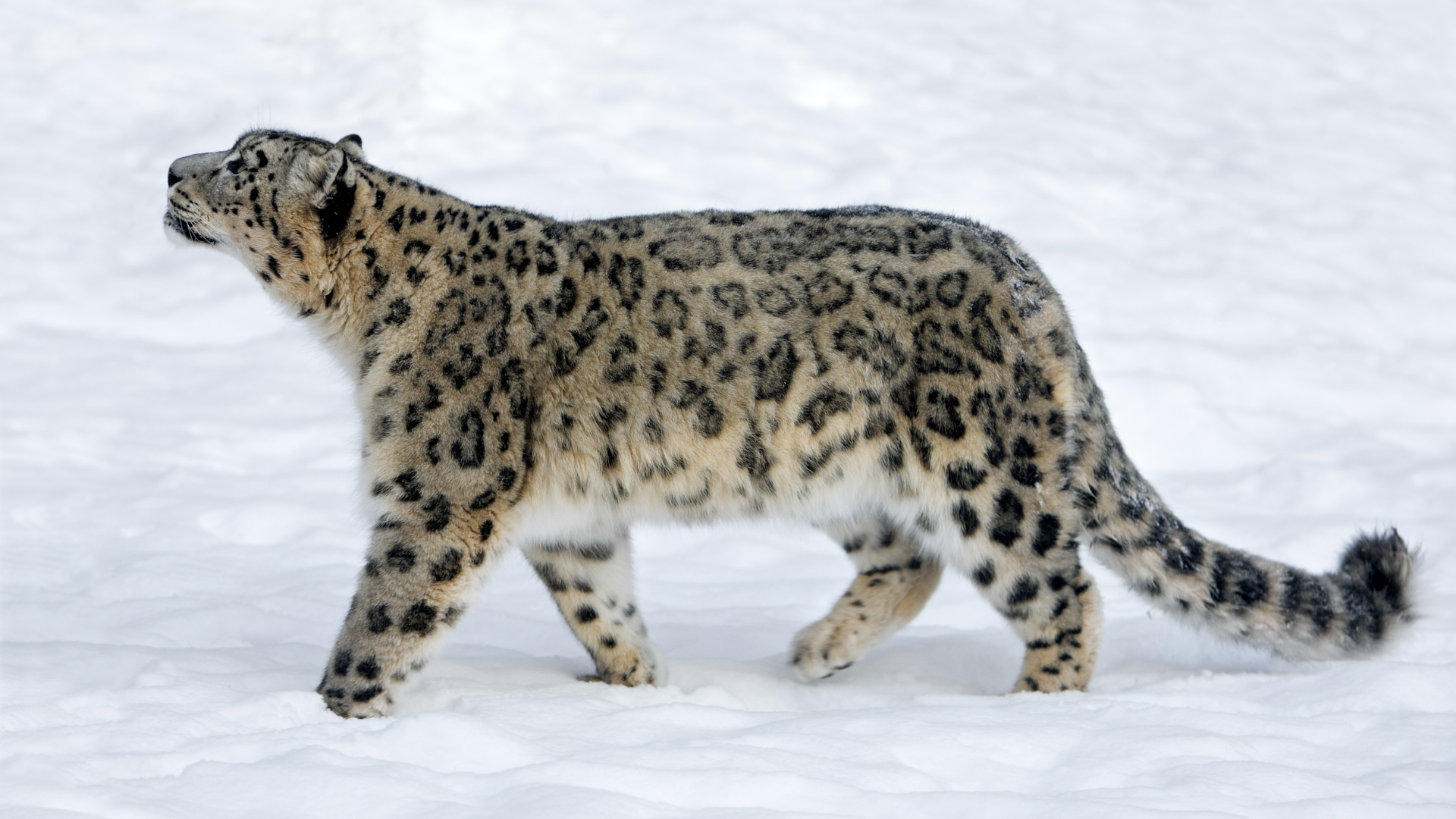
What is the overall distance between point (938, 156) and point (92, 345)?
237 inches

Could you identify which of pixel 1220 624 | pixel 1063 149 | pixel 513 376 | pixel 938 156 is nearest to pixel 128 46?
pixel 938 156

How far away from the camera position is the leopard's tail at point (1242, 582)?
5.01 m

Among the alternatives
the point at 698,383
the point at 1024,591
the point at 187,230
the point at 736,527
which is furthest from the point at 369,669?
the point at 736,527

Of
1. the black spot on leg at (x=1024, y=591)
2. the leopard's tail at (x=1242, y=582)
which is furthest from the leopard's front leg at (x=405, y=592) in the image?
the leopard's tail at (x=1242, y=582)

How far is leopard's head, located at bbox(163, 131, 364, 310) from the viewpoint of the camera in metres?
4.78

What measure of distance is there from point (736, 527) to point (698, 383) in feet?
7.08

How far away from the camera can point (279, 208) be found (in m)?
4.80

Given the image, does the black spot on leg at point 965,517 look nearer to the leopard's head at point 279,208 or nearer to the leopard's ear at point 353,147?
the leopard's head at point 279,208

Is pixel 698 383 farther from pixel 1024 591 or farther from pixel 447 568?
pixel 1024 591

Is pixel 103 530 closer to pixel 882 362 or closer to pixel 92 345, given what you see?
pixel 92 345

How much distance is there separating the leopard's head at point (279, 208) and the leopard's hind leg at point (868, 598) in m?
1.94

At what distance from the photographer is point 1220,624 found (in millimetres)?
5082

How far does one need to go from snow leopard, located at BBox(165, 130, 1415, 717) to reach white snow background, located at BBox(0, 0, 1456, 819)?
1.54 ft

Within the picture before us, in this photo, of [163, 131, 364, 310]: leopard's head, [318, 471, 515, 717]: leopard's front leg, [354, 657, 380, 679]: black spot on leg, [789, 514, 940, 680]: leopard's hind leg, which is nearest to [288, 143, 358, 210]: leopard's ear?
[163, 131, 364, 310]: leopard's head
